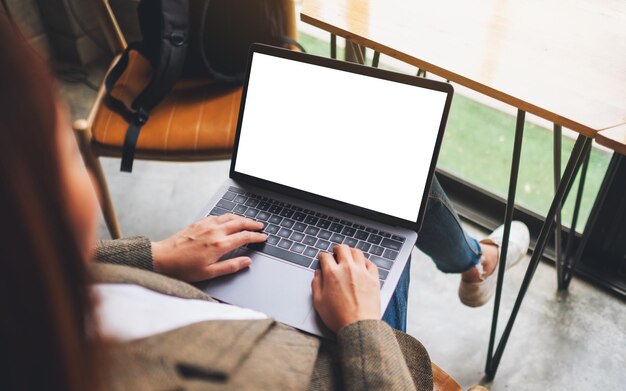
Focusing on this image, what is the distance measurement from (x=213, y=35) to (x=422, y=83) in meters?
0.76

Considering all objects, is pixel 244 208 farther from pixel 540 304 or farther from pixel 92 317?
pixel 540 304

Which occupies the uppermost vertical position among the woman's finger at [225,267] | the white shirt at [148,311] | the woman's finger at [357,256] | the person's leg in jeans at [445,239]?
the white shirt at [148,311]

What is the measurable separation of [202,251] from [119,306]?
0.89 feet

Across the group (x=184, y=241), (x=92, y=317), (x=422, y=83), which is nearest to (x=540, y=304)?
(x=422, y=83)

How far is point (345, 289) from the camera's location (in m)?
0.73

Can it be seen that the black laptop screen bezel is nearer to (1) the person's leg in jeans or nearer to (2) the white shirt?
(1) the person's leg in jeans

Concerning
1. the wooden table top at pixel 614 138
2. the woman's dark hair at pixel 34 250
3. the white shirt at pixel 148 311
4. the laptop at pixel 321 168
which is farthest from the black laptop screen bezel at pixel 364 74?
the woman's dark hair at pixel 34 250

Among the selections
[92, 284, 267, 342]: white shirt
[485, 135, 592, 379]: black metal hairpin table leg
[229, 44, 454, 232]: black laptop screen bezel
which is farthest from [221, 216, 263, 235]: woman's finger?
[485, 135, 592, 379]: black metal hairpin table leg

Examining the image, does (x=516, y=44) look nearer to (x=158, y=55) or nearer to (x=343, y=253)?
(x=343, y=253)

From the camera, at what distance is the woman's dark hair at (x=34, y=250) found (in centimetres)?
31

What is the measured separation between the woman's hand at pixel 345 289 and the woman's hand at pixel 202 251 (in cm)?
13

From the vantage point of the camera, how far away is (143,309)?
0.54 meters

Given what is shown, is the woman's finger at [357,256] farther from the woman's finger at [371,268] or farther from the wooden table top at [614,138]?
the wooden table top at [614,138]

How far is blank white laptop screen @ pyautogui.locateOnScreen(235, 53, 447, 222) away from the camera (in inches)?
33.9
